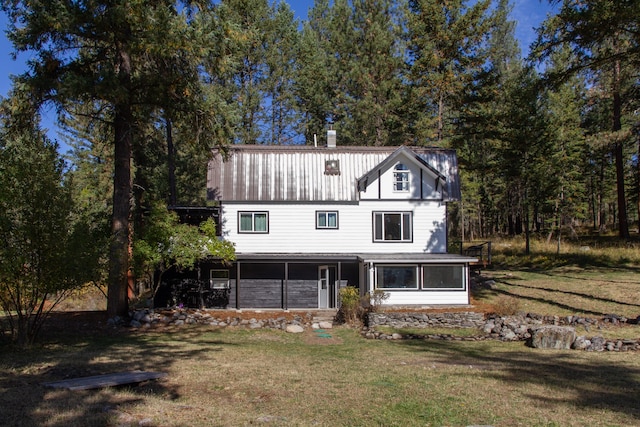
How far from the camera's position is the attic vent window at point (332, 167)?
28297 millimetres

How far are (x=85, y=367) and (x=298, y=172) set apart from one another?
1717cm

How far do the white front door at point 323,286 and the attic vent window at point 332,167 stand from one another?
15.8 feet

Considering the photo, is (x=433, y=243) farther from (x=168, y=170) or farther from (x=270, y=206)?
(x=168, y=170)

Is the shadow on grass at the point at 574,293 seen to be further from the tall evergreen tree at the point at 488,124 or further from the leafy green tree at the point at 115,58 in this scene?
the leafy green tree at the point at 115,58

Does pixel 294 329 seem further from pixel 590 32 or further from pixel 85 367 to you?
pixel 590 32

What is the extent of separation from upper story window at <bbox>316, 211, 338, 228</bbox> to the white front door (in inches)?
81.7

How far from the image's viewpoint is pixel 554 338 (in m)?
18.0

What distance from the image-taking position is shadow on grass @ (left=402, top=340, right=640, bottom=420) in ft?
35.6

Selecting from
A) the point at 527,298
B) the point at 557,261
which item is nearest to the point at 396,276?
the point at 527,298

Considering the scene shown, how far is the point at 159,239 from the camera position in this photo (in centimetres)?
2336

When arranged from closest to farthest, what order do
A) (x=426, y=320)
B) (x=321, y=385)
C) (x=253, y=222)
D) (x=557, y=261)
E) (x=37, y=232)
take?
(x=321, y=385)
(x=37, y=232)
(x=426, y=320)
(x=253, y=222)
(x=557, y=261)

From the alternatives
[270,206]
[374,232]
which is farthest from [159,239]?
[374,232]

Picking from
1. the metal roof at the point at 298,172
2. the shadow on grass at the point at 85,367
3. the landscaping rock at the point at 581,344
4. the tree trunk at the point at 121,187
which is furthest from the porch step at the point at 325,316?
the landscaping rock at the point at 581,344

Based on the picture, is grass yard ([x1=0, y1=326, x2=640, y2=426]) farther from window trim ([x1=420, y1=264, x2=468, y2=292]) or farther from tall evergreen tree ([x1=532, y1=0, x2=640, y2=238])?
tall evergreen tree ([x1=532, y1=0, x2=640, y2=238])
